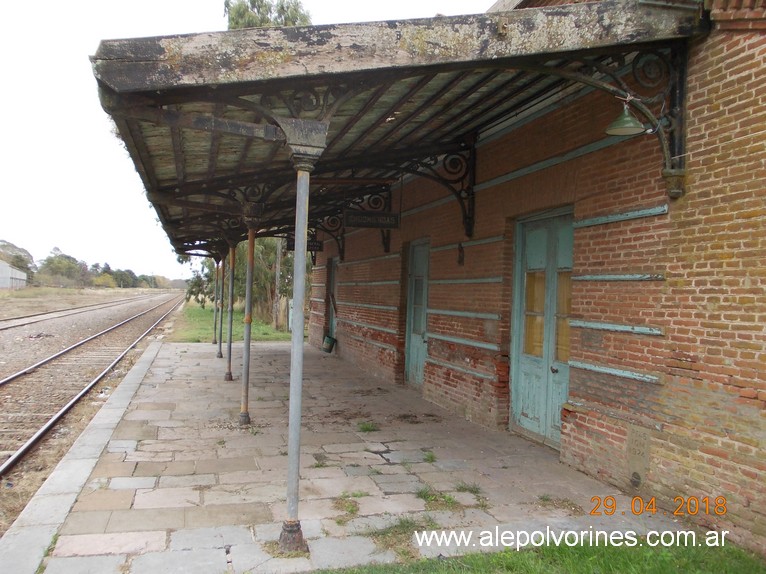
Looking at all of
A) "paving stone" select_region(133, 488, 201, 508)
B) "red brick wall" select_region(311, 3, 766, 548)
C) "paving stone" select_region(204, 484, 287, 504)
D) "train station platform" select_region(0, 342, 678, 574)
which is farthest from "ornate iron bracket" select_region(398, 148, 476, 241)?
"paving stone" select_region(133, 488, 201, 508)

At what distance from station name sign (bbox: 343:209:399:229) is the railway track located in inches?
211

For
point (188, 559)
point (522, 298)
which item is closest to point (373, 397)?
point (522, 298)

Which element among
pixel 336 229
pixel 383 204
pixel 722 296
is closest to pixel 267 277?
pixel 336 229

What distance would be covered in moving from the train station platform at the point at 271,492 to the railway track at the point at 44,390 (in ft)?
2.76

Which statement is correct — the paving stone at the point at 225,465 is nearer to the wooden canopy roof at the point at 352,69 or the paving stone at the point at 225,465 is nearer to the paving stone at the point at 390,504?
the paving stone at the point at 390,504

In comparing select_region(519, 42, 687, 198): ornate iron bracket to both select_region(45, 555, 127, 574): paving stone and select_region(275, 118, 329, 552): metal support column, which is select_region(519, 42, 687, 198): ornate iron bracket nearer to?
select_region(275, 118, 329, 552): metal support column

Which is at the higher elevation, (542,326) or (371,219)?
(371,219)

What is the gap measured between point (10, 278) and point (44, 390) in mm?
67770

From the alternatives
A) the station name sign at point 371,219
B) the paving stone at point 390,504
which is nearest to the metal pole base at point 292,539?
the paving stone at point 390,504

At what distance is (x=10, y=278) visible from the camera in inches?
2645

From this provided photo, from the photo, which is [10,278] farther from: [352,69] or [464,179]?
[352,69]

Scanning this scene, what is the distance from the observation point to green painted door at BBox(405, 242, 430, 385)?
10.4 meters

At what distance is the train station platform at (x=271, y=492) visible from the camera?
383 centimetres

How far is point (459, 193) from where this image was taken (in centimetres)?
823
